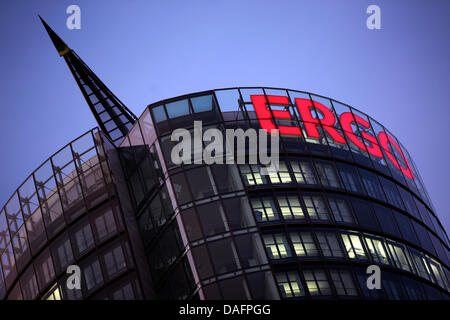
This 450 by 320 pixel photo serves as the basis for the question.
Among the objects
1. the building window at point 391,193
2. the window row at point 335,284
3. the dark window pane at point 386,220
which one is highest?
the building window at point 391,193

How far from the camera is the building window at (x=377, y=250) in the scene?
5700 cm

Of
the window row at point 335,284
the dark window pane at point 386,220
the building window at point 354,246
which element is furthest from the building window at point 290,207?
the dark window pane at point 386,220

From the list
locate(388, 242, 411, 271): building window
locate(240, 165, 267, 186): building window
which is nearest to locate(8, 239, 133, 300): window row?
locate(240, 165, 267, 186): building window

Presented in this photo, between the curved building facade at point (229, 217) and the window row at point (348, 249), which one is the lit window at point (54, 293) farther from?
the window row at point (348, 249)

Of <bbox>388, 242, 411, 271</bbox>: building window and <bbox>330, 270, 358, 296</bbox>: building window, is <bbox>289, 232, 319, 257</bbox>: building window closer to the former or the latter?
<bbox>330, 270, 358, 296</bbox>: building window

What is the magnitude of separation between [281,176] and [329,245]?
754 cm

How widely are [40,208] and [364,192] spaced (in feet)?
102

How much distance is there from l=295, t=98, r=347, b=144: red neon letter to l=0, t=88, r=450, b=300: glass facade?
0.14m

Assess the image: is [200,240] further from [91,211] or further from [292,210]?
[91,211]

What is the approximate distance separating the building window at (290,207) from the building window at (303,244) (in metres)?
1.67

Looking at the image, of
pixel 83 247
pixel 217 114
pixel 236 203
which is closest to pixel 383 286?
pixel 236 203

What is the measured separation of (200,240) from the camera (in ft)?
176
